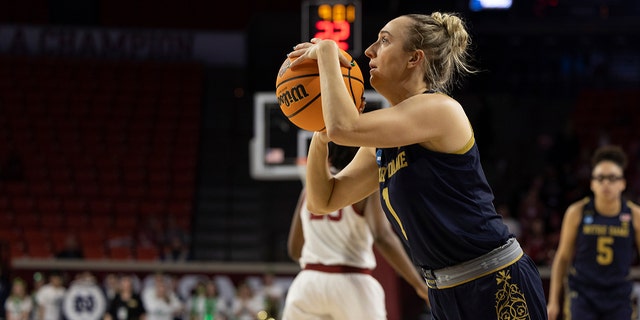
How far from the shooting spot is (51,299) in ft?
39.3

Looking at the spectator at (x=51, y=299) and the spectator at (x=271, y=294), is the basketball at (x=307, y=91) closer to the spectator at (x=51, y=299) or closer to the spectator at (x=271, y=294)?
the spectator at (x=271, y=294)

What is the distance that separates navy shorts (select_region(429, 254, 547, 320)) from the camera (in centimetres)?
292

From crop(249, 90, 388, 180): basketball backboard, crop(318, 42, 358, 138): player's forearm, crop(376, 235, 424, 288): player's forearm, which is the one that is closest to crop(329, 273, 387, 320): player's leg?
crop(376, 235, 424, 288): player's forearm

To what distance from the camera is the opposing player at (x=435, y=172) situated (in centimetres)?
282

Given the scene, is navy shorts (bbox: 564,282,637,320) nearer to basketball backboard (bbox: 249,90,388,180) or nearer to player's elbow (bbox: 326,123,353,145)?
→ basketball backboard (bbox: 249,90,388,180)

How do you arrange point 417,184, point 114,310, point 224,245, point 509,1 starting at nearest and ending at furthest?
point 417,184 → point 114,310 → point 509,1 → point 224,245

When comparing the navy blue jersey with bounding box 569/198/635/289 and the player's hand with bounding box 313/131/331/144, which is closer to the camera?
the player's hand with bounding box 313/131/331/144

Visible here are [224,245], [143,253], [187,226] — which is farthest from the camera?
[224,245]

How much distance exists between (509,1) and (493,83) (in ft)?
19.2

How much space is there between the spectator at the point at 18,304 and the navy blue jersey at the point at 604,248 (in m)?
8.16

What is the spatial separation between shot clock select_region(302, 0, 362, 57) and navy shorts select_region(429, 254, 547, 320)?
668 cm

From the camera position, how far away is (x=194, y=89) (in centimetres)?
1952

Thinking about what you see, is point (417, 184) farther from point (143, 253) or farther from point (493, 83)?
→ point (493, 83)

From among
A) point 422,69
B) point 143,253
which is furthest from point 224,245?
point 422,69
